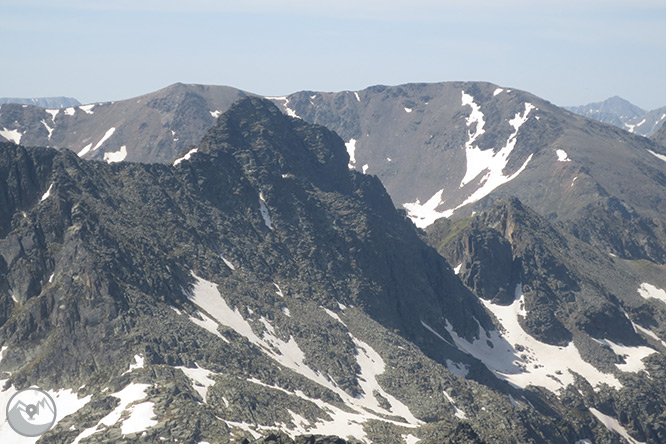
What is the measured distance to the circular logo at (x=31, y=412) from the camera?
435 ft

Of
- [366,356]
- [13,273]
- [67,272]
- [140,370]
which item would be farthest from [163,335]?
[366,356]

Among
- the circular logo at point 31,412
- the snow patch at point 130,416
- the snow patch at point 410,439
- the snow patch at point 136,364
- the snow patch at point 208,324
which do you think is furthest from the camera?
the snow patch at point 208,324

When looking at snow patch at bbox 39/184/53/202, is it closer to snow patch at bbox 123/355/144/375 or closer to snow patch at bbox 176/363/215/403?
snow patch at bbox 123/355/144/375

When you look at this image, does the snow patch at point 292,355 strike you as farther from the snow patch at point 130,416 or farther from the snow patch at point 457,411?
the snow patch at point 130,416

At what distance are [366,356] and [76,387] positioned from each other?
244 ft

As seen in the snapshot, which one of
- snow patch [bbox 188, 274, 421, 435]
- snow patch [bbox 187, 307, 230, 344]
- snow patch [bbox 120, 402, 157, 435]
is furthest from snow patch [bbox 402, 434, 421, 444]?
snow patch [bbox 120, 402, 157, 435]

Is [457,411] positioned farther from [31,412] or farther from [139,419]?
[31,412]

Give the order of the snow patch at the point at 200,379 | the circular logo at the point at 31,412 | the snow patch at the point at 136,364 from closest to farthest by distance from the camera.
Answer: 1. the circular logo at the point at 31,412
2. the snow patch at the point at 200,379
3. the snow patch at the point at 136,364

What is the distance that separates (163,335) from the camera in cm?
15875

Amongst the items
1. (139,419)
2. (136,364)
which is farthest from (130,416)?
(136,364)

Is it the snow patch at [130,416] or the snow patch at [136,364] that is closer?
the snow patch at [130,416]

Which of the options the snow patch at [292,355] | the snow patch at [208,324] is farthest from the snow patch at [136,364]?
the snow patch at [292,355]

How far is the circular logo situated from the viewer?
133 m

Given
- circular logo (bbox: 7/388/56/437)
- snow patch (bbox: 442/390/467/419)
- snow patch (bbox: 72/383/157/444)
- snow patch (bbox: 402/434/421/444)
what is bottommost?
snow patch (bbox: 442/390/467/419)
